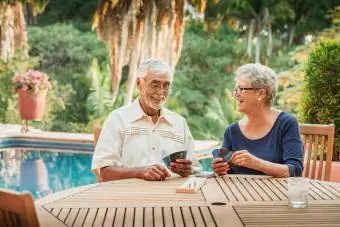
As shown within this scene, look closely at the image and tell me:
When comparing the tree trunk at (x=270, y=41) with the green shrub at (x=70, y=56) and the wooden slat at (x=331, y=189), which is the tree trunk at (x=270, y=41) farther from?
the wooden slat at (x=331, y=189)

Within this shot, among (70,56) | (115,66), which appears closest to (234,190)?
(115,66)

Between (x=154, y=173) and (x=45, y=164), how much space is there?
18.0 feet

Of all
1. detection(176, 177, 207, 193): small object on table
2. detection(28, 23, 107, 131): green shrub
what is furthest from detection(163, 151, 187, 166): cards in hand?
detection(28, 23, 107, 131): green shrub

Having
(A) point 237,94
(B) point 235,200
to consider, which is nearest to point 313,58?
(A) point 237,94

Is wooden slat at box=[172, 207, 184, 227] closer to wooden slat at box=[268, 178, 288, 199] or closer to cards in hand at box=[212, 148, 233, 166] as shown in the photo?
wooden slat at box=[268, 178, 288, 199]

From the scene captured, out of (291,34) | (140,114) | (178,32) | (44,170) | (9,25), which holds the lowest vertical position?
(44,170)

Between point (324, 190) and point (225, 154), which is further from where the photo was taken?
point (225, 154)

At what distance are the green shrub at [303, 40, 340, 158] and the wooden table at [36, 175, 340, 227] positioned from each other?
243 cm

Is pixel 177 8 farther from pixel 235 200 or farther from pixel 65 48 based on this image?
pixel 235 200

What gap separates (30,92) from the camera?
8.54 m

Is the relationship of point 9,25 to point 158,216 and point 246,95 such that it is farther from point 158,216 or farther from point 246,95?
point 158,216

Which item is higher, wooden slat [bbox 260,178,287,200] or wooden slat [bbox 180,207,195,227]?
wooden slat [bbox 180,207,195,227]

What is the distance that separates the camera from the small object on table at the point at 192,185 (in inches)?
91.3

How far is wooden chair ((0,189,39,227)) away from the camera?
1.27 m
